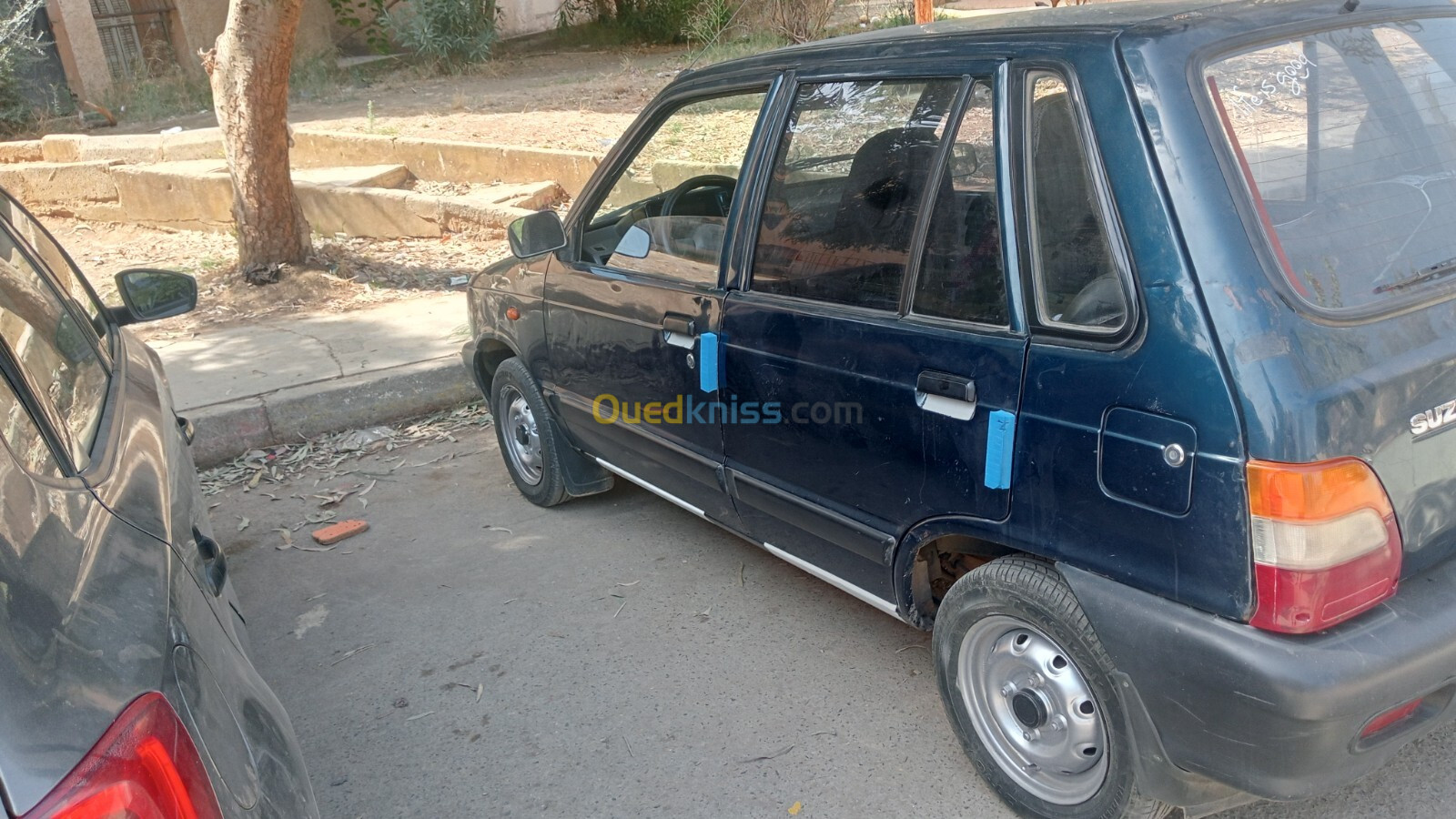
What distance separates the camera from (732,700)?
11.4 feet

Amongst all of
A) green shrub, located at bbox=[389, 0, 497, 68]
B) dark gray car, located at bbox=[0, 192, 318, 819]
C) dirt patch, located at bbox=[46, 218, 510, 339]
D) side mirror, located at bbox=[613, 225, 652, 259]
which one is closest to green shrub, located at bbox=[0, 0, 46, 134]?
dirt patch, located at bbox=[46, 218, 510, 339]

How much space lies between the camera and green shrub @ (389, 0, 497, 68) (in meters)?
15.3

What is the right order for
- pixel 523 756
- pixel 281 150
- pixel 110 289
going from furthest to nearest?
pixel 110 289 < pixel 281 150 < pixel 523 756

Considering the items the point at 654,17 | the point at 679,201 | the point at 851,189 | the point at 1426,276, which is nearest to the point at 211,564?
the point at 851,189

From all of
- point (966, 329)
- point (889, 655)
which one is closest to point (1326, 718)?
point (966, 329)

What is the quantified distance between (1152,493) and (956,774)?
1.15 meters

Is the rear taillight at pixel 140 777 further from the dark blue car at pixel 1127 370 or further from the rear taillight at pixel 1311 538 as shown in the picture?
the rear taillight at pixel 1311 538

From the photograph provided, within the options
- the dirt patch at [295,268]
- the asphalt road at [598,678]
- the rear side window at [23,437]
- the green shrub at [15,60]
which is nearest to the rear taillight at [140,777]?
the rear side window at [23,437]

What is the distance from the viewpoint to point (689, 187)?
4.06m

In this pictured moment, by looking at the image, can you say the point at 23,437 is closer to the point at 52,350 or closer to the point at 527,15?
the point at 52,350

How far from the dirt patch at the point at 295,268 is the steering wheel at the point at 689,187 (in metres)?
4.26

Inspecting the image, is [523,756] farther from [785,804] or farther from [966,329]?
[966,329]

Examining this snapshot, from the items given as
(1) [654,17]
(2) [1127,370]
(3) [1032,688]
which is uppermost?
(1) [654,17]

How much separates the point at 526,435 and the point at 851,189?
233 centimetres
